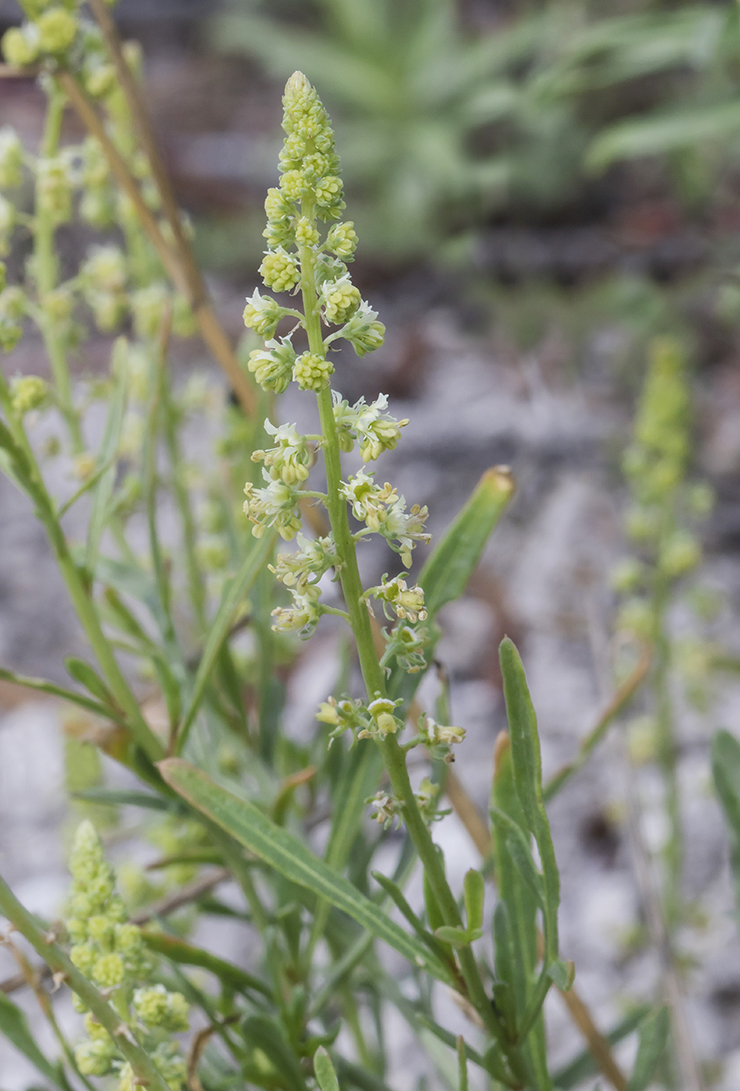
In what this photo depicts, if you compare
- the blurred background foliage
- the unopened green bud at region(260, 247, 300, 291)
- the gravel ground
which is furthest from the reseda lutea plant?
the blurred background foliage

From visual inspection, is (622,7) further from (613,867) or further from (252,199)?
(613,867)

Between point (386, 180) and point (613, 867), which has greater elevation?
point (386, 180)

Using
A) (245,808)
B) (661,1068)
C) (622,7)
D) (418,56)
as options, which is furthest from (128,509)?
(622,7)

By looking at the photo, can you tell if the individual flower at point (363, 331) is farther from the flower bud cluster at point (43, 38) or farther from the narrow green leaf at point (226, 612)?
the flower bud cluster at point (43, 38)

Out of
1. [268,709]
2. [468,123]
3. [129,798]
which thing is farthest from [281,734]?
[468,123]

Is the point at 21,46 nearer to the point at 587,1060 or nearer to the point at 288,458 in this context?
the point at 288,458

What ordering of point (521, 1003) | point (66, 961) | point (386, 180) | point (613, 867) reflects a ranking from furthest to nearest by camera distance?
point (386, 180) < point (613, 867) < point (521, 1003) < point (66, 961)

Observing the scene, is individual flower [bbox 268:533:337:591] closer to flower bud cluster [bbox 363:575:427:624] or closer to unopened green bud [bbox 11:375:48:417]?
flower bud cluster [bbox 363:575:427:624]

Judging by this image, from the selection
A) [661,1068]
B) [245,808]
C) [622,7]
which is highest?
[622,7]
